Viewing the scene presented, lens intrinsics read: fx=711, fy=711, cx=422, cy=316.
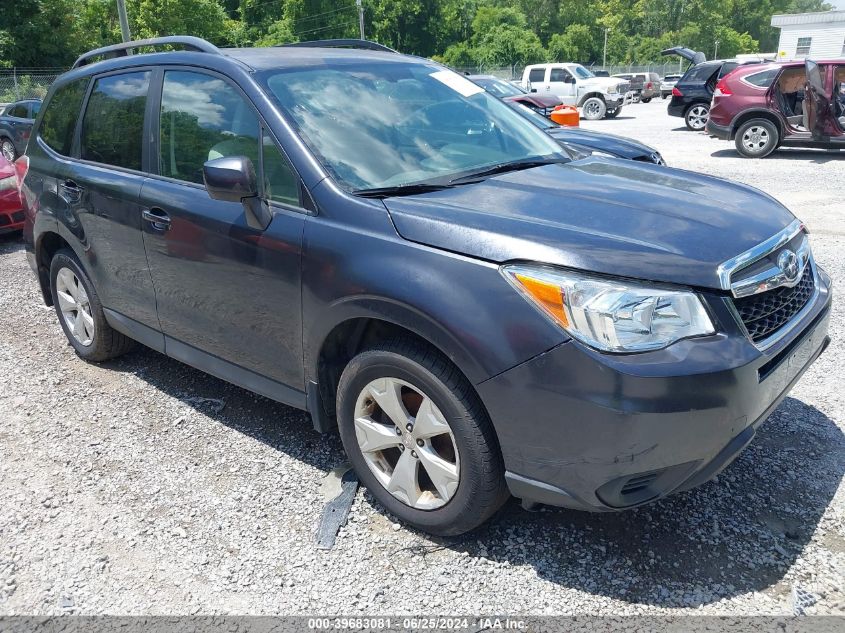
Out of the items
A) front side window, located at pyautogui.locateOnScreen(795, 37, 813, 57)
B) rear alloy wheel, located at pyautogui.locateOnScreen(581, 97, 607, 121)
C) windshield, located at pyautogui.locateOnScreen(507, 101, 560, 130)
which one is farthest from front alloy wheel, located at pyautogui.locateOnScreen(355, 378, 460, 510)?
front side window, located at pyautogui.locateOnScreen(795, 37, 813, 57)

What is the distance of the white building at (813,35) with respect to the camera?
49125 mm

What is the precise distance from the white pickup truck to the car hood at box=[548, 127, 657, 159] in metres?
18.6

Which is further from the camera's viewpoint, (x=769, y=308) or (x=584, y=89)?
(x=584, y=89)

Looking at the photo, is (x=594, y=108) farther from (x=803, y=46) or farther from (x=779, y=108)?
(x=803, y=46)

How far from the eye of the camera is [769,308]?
8.39 ft

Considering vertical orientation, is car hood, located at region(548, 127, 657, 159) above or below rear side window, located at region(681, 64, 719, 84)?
below

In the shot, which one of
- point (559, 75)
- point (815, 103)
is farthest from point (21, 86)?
point (815, 103)

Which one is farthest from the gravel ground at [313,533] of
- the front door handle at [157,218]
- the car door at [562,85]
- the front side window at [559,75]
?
the front side window at [559,75]

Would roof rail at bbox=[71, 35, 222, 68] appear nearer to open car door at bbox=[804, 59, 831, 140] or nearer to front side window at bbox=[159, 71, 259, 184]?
front side window at bbox=[159, 71, 259, 184]

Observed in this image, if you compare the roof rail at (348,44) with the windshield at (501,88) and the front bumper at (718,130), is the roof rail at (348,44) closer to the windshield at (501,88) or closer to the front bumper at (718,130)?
the front bumper at (718,130)

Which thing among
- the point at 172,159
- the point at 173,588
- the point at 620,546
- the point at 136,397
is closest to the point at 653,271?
the point at 620,546

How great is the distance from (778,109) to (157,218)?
1248 centimetres

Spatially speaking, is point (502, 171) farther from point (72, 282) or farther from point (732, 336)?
point (72, 282)

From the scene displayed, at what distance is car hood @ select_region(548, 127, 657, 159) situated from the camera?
7.26m
